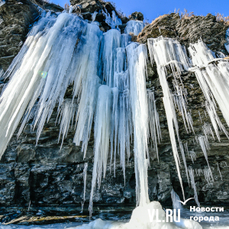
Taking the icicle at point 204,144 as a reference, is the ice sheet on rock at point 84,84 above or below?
above

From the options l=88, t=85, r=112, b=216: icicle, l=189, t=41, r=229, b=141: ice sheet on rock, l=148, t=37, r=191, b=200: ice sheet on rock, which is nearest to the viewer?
l=189, t=41, r=229, b=141: ice sheet on rock

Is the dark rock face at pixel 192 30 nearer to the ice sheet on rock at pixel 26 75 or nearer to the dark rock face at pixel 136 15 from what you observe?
the ice sheet on rock at pixel 26 75

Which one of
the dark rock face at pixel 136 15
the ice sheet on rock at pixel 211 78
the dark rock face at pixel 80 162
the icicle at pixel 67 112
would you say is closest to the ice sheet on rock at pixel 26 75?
the dark rock face at pixel 80 162

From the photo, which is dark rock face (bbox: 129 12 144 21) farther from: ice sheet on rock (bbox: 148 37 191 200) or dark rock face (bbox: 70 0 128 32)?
ice sheet on rock (bbox: 148 37 191 200)

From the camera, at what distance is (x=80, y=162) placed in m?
6.55

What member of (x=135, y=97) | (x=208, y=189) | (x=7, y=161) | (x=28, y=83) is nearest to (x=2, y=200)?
(x=7, y=161)

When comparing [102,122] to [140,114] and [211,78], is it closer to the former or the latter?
[140,114]

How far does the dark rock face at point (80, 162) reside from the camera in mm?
5301

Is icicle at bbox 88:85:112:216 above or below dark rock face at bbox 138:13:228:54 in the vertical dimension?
below

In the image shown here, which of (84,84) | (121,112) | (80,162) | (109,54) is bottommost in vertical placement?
(80,162)

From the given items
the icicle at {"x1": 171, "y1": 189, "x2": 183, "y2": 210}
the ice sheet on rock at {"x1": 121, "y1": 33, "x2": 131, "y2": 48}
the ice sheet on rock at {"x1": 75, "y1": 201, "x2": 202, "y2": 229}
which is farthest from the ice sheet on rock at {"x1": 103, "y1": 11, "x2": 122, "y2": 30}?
the icicle at {"x1": 171, "y1": 189, "x2": 183, "y2": 210}

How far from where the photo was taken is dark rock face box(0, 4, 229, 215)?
5.30 meters

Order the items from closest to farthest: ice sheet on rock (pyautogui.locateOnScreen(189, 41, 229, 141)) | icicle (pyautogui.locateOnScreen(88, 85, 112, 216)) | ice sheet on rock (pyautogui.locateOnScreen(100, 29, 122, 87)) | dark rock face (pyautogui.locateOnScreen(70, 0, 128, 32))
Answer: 1. ice sheet on rock (pyautogui.locateOnScreen(189, 41, 229, 141))
2. icicle (pyautogui.locateOnScreen(88, 85, 112, 216))
3. ice sheet on rock (pyautogui.locateOnScreen(100, 29, 122, 87))
4. dark rock face (pyautogui.locateOnScreen(70, 0, 128, 32))

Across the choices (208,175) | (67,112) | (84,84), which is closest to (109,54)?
(84,84)
